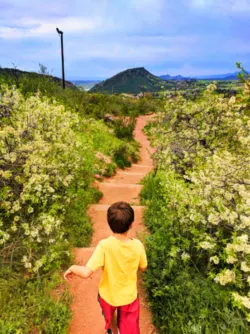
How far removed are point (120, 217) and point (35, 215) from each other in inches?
129

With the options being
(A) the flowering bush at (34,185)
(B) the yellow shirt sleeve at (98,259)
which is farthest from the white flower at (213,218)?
(A) the flowering bush at (34,185)

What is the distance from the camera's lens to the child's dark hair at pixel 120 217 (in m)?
2.80

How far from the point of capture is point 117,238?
291cm

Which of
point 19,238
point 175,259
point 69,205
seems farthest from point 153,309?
point 69,205

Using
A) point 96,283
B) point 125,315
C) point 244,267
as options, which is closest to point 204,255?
point 244,267

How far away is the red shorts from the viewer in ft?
10.3

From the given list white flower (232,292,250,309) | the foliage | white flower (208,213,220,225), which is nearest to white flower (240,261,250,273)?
white flower (232,292,250,309)

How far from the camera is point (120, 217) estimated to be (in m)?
2.79

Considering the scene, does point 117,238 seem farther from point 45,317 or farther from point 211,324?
point 45,317

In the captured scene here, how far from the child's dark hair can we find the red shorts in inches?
35.4

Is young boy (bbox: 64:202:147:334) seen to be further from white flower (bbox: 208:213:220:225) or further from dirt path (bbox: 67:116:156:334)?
white flower (bbox: 208:213:220:225)

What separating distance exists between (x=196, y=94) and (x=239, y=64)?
17.4 ft

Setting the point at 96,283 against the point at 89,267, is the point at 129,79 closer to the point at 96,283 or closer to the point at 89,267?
the point at 96,283

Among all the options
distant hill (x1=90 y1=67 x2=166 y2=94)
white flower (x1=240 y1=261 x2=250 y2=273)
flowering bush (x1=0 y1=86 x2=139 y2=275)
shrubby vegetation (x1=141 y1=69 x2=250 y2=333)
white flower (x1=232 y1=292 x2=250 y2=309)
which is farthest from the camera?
distant hill (x1=90 y1=67 x2=166 y2=94)
